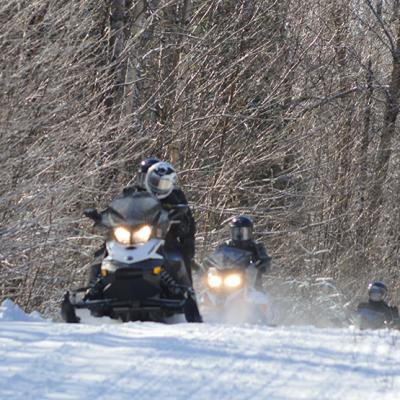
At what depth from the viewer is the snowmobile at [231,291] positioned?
10.5m

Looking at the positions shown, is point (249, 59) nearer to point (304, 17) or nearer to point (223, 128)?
point (223, 128)

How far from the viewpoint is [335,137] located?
→ 2522cm

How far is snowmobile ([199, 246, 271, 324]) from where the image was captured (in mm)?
10531

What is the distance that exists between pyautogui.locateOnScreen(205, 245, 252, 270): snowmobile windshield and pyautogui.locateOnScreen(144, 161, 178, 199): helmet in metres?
1.26

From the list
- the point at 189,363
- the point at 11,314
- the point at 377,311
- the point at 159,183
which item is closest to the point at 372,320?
the point at 377,311

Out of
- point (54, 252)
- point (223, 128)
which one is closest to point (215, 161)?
point (223, 128)

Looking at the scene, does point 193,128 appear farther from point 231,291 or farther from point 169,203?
point 169,203

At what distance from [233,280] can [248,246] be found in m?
0.70

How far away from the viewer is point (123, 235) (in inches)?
355

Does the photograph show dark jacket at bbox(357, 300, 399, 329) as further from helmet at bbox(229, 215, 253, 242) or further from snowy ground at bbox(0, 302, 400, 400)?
snowy ground at bbox(0, 302, 400, 400)

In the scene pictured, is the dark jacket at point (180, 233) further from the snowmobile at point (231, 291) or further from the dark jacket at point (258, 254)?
the dark jacket at point (258, 254)

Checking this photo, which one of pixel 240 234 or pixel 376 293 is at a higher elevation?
pixel 240 234

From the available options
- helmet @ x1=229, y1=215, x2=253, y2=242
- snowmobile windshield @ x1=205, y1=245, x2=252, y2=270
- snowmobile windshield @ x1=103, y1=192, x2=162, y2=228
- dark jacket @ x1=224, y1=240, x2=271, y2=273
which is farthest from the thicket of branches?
snowmobile windshield @ x1=103, y1=192, x2=162, y2=228

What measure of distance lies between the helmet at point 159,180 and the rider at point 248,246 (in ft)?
4.57
